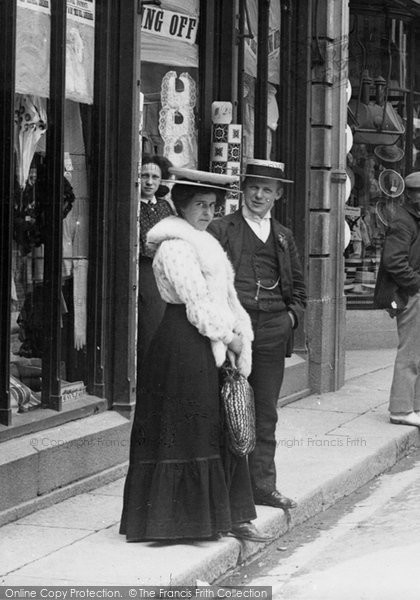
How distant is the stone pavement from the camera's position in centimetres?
603

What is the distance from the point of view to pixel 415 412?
10.6 m

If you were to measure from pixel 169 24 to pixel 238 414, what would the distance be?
4291mm

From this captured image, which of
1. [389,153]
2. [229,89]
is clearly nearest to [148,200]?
[229,89]

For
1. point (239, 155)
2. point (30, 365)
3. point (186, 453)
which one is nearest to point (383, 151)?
point (239, 155)

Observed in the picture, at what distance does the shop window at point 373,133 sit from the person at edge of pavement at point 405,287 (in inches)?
198

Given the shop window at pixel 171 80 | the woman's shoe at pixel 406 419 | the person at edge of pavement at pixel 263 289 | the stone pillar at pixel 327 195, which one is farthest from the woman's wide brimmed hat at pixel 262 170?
A: the stone pillar at pixel 327 195

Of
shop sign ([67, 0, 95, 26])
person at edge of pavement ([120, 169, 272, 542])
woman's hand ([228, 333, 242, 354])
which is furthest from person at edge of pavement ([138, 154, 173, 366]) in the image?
person at edge of pavement ([120, 169, 272, 542])

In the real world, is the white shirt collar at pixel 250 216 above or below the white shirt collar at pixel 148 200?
below

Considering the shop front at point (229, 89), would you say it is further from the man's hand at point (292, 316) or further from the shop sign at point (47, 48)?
the man's hand at point (292, 316)

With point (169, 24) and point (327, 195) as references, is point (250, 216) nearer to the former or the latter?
point (169, 24)

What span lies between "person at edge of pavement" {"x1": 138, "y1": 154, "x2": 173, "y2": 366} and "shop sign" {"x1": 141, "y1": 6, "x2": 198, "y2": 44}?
3.94 feet

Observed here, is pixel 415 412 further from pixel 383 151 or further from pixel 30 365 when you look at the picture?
pixel 383 151

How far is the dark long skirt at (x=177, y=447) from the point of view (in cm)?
641

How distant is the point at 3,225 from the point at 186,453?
1.86 metres
